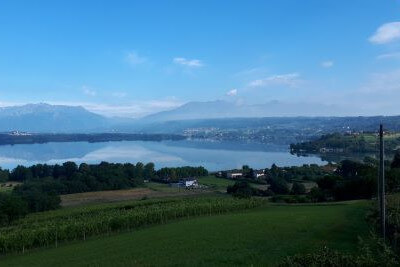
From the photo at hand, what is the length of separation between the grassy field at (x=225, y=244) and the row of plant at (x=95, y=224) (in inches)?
66.9

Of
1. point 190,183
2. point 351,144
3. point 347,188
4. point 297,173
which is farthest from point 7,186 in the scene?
point 351,144

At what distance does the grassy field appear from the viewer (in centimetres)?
1775

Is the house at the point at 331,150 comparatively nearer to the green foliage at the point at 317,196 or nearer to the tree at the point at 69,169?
the tree at the point at 69,169

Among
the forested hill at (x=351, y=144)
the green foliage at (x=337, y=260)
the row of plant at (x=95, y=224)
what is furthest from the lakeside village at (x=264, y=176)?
the green foliage at (x=337, y=260)

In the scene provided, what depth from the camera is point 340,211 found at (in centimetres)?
3300

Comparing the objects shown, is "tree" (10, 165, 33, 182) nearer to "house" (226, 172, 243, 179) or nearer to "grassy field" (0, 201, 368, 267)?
"house" (226, 172, 243, 179)

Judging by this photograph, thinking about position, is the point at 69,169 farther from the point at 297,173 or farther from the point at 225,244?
the point at 225,244

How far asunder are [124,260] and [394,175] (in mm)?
36159

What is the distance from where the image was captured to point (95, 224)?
110 feet

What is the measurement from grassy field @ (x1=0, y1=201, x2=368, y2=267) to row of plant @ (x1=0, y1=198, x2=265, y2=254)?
5.57 ft

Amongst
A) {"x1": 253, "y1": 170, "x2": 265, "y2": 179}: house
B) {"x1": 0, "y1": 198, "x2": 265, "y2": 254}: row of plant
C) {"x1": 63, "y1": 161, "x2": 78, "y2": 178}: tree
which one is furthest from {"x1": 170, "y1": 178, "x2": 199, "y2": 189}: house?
{"x1": 0, "y1": 198, "x2": 265, "y2": 254}: row of plant

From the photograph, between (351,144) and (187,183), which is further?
(351,144)

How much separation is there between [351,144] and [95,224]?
110m

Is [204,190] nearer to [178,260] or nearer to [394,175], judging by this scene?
[394,175]
